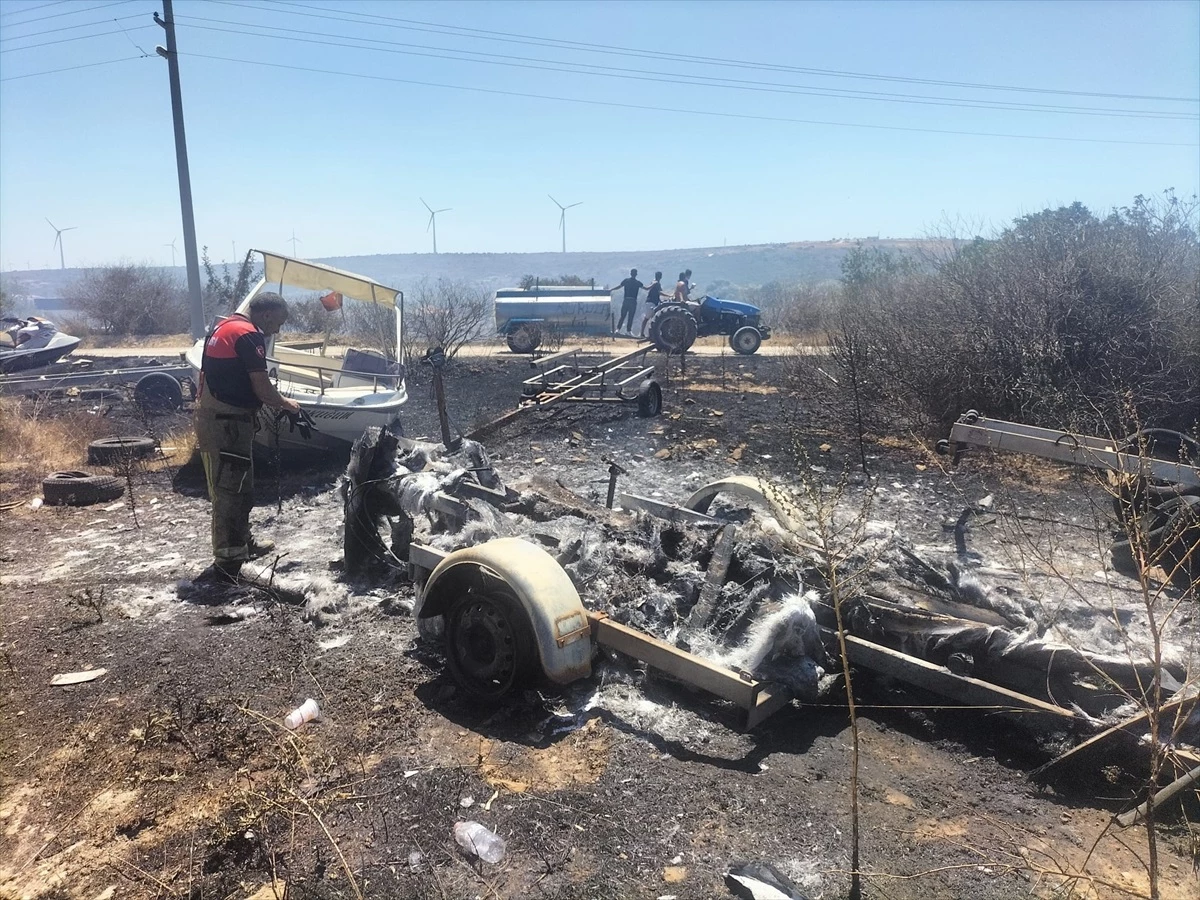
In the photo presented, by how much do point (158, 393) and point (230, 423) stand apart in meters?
7.79

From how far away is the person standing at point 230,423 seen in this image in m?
4.92

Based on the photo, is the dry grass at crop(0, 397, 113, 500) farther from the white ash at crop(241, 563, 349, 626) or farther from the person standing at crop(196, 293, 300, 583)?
the white ash at crop(241, 563, 349, 626)

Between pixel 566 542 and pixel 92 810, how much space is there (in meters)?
2.20

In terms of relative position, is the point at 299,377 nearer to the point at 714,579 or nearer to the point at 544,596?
the point at 544,596

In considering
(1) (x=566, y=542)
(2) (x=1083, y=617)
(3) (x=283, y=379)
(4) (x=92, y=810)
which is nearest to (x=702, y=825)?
(1) (x=566, y=542)

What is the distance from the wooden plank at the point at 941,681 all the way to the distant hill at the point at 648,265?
→ 6722 centimetres

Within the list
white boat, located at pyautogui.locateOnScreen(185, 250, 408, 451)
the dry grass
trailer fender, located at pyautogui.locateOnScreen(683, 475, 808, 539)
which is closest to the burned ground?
trailer fender, located at pyautogui.locateOnScreen(683, 475, 808, 539)

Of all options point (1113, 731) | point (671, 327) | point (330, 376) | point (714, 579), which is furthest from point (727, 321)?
point (1113, 731)

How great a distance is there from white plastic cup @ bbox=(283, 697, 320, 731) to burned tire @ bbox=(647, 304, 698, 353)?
14395 millimetres

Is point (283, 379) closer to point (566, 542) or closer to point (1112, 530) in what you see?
point (566, 542)

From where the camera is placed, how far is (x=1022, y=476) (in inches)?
310

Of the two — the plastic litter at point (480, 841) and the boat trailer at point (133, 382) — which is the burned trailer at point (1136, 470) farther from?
the boat trailer at point (133, 382)

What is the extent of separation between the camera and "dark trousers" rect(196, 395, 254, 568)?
4.96 meters

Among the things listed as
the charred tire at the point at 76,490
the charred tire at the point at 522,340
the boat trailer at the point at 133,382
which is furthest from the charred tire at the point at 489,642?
the charred tire at the point at 522,340
